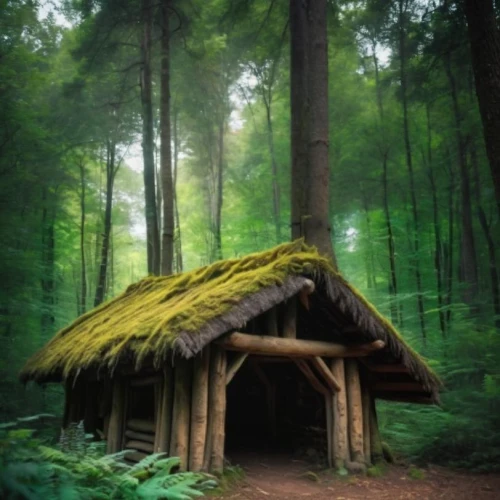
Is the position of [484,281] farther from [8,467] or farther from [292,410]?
[8,467]

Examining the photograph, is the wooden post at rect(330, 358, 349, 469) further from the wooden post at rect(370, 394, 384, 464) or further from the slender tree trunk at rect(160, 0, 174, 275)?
the slender tree trunk at rect(160, 0, 174, 275)

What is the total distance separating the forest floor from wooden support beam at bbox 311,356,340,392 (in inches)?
48.6

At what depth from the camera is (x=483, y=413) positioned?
27.7 feet

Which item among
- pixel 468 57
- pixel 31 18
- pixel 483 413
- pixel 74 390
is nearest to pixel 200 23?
pixel 31 18

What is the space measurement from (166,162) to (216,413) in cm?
760

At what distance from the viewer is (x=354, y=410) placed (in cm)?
791

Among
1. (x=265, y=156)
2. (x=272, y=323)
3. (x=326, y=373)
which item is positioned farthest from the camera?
(x=265, y=156)

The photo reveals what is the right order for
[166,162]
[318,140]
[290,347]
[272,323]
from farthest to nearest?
[166,162], [318,140], [272,323], [290,347]

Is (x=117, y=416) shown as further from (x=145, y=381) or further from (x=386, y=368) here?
(x=386, y=368)

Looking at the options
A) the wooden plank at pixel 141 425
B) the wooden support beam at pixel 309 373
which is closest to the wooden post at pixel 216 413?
the wooden plank at pixel 141 425

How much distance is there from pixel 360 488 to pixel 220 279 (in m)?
3.58

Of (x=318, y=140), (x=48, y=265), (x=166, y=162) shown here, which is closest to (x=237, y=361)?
(x=318, y=140)

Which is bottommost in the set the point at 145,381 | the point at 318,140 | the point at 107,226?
the point at 145,381

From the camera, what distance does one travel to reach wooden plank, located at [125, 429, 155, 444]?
742 centimetres
